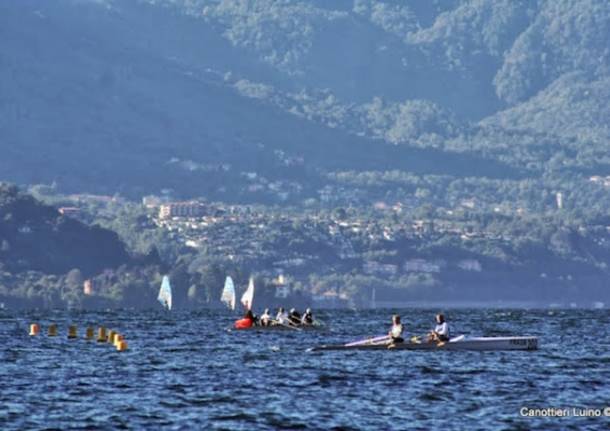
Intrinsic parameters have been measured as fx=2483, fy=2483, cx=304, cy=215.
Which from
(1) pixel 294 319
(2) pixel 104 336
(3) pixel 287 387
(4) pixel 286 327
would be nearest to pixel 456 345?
(3) pixel 287 387

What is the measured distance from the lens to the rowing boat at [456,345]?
471ft

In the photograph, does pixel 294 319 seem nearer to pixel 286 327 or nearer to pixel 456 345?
pixel 286 327

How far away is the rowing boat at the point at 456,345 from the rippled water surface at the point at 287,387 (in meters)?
0.86

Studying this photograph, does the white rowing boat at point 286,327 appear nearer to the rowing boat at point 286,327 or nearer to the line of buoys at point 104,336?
the rowing boat at point 286,327

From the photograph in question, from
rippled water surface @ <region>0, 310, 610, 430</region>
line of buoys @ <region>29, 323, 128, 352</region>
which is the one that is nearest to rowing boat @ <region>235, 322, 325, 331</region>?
line of buoys @ <region>29, 323, 128, 352</region>

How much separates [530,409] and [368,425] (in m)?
9.16

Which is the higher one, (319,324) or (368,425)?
(319,324)

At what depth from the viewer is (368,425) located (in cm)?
10131

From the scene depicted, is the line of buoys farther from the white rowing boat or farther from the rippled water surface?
the white rowing boat

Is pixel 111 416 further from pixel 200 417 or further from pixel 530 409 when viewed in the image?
pixel 530 409

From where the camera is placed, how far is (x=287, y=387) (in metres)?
118

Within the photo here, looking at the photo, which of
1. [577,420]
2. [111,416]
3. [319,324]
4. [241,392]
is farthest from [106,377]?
[319,324]

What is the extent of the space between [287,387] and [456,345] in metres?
28.1

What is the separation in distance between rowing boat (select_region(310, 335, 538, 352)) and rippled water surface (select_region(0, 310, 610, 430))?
0.86 metres
